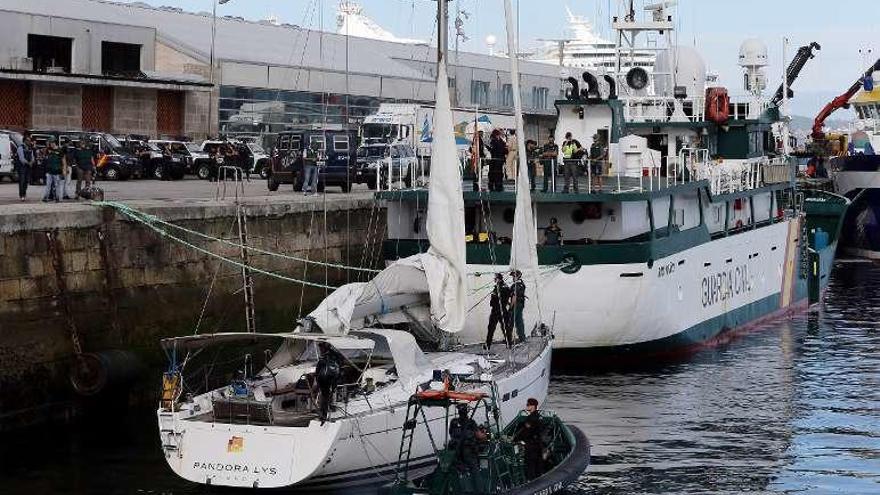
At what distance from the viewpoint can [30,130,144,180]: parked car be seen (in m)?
52.8

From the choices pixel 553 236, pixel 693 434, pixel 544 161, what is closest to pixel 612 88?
pixel 544 161

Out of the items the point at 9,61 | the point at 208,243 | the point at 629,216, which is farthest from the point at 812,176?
the point at 208,243

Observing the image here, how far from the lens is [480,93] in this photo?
309ft

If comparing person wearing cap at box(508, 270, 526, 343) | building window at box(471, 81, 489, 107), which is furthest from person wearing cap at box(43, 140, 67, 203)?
building window at box(471, 81, 489, 107)

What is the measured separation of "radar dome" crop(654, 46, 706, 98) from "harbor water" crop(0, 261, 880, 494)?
13.0m

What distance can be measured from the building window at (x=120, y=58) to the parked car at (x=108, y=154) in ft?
35.5

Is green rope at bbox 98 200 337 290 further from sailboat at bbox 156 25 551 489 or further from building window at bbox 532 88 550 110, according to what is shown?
building window at bbox 532 88 550 110

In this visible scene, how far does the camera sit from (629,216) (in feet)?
124

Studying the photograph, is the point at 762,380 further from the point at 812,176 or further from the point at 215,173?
the point at 812,176

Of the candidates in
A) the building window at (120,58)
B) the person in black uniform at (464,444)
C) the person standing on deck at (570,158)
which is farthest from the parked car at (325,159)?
the person in black uniform at (464,444)

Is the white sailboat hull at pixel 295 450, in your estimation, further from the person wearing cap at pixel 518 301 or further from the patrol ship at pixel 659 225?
the patrol ship at pixel 659 225

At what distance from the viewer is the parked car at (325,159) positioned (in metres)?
47.5

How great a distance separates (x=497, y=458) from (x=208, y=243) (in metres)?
13.6

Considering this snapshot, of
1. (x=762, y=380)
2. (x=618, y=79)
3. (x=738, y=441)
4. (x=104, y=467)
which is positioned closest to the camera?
(x=104, y=467)
